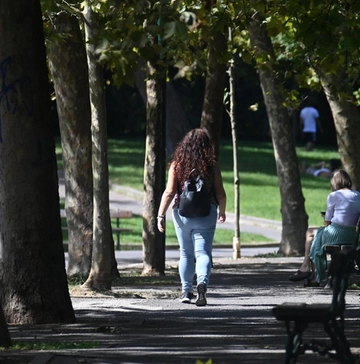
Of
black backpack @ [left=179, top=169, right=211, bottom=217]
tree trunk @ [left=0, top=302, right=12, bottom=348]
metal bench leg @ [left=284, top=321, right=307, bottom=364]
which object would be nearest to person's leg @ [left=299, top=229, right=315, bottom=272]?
black backpack @ [left=179, top=169, right=211, bottom=217]

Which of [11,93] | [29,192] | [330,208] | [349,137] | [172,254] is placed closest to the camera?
[11,93]

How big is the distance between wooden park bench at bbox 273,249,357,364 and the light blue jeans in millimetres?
5139

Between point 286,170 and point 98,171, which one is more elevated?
point 98,171

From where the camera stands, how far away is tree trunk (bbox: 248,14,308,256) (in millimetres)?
22938

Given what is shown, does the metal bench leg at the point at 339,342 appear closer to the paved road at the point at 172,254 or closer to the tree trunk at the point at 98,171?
the tree trunk at the point at 98,171

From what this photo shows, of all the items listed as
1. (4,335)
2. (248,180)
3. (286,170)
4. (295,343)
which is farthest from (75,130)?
(248,180)

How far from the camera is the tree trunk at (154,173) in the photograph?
17.5m

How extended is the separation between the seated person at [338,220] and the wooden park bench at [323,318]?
7.18 meters

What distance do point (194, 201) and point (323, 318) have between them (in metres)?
5.71

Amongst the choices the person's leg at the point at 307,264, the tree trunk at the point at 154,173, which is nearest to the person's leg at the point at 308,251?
the person's leg at the point at 307,264

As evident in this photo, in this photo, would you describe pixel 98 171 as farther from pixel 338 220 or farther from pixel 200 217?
pixel 338 220

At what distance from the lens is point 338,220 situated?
15180mm

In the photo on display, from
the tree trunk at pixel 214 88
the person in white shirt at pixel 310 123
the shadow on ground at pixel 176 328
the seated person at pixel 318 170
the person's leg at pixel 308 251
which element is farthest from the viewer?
the person in white shirt at pixel 310 123

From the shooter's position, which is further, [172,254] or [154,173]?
[172,254]
